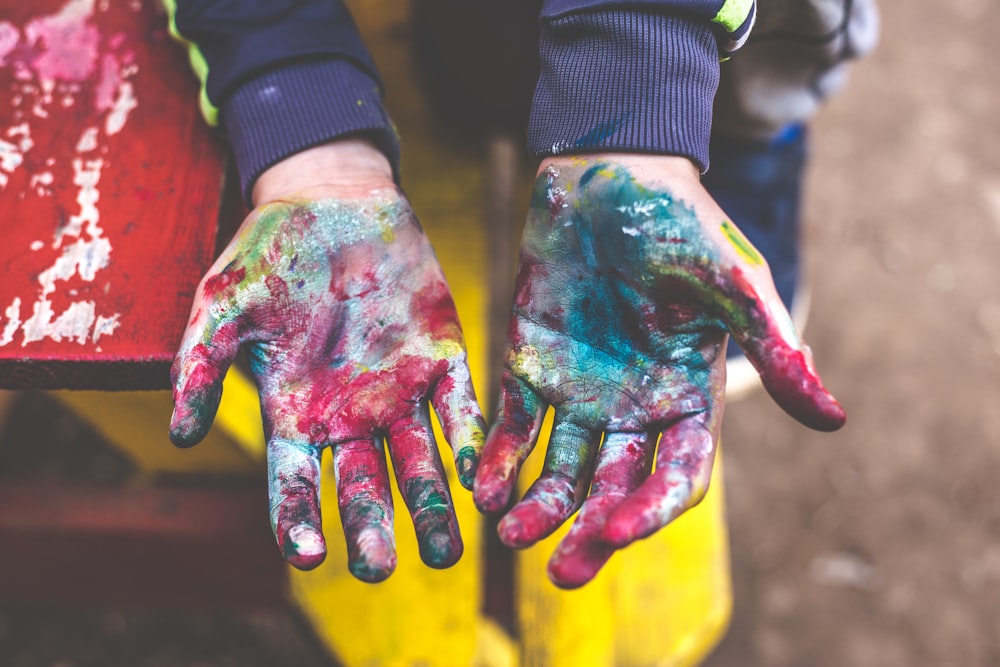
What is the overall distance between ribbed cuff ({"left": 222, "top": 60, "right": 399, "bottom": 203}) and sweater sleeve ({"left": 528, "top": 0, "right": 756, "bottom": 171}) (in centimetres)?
25

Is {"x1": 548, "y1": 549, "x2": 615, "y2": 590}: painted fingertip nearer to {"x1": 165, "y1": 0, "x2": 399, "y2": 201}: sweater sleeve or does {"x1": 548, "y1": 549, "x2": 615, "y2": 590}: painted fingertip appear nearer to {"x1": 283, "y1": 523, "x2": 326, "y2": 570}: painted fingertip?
{"x1": 283, "y1": 523, "x2": 326, "y2": 570}: painted fingertip

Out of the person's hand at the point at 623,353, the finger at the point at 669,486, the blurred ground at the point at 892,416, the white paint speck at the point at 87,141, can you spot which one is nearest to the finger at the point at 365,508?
the person's hand at the point at 623,353

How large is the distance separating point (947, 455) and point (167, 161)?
1.92m

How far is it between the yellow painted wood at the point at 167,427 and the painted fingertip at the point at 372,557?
0.59 meters

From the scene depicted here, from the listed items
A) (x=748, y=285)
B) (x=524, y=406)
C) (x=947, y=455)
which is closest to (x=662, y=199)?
(x=748, y=285)

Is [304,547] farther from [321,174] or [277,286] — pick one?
[321,174]

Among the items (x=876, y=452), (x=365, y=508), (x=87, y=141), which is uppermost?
(x=87, y=141)

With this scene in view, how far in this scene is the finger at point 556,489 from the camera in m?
0.75

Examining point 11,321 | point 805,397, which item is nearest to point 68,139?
point 11,321

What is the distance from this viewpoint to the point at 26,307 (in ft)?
2.76

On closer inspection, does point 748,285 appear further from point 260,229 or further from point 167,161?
point 167,161

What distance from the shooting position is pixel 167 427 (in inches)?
53.4

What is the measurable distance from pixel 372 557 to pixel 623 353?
35 cm

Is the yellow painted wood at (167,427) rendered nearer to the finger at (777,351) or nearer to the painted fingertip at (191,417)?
the painted fingertip at (191,417)
